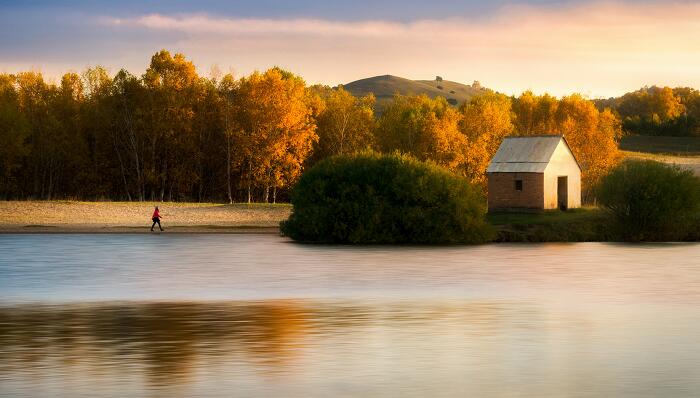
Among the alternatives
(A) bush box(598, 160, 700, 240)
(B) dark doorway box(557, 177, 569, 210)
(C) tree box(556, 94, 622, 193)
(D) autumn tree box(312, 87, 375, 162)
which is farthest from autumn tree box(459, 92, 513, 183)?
(A) bush box(598, 160, 700, 240)

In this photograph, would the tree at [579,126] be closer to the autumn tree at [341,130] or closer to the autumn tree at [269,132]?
the autumn tree at [341,130]

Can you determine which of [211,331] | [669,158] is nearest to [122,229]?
[211,331]

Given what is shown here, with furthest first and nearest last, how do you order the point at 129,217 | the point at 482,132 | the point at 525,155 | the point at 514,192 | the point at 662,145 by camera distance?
1. the point at 662,145
2. the point at 482,132
3. the point at 129,217
4. the point at 525,155
5. the point at 514,192

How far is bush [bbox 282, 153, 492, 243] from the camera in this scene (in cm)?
6316

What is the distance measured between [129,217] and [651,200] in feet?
132

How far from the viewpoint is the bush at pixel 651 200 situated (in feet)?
221

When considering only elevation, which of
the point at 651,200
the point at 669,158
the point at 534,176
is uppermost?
the point at 669,158

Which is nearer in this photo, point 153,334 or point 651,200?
point 153,334

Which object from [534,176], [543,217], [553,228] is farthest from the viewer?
[534,176]

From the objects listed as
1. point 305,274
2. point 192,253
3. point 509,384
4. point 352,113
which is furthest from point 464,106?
point 509,384

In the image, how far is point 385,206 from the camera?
63.1 metres

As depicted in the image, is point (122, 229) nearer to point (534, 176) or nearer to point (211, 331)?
point (534, 176)

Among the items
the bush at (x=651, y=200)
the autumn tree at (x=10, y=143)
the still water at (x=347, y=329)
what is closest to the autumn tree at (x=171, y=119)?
the autumn tree at (x=10, y=143)

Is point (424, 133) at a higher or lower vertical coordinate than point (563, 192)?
higher
